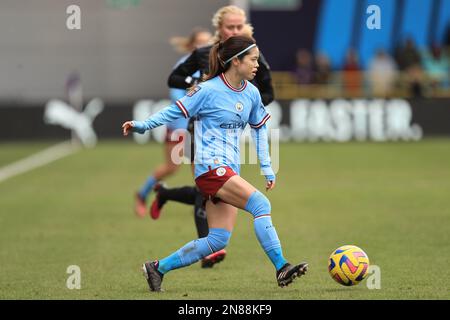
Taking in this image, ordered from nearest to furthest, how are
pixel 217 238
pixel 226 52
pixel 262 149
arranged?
1. pixel 226 52
2. pixel 217 238
3. pixel 262 149

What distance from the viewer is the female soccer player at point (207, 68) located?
9.66m

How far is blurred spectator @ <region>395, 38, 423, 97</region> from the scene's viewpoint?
96.4 ft

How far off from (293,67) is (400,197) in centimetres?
1908

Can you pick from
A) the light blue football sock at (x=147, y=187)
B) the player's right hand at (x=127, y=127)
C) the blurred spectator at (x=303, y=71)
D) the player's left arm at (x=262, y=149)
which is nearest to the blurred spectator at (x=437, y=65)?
the blurred spectator at (x=303, y=71)

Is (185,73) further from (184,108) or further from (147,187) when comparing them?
(147,187)

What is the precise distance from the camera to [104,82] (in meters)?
34.0

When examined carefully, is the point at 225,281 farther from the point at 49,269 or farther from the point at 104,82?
the point at 104,82

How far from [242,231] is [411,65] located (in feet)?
63.1

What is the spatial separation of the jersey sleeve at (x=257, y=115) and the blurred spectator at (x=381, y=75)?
22.3 metres

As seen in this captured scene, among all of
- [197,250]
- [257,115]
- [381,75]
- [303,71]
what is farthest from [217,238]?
[381,75]

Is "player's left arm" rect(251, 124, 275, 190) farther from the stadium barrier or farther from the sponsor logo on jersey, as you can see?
the stadium barrier

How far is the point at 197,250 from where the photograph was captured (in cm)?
821
